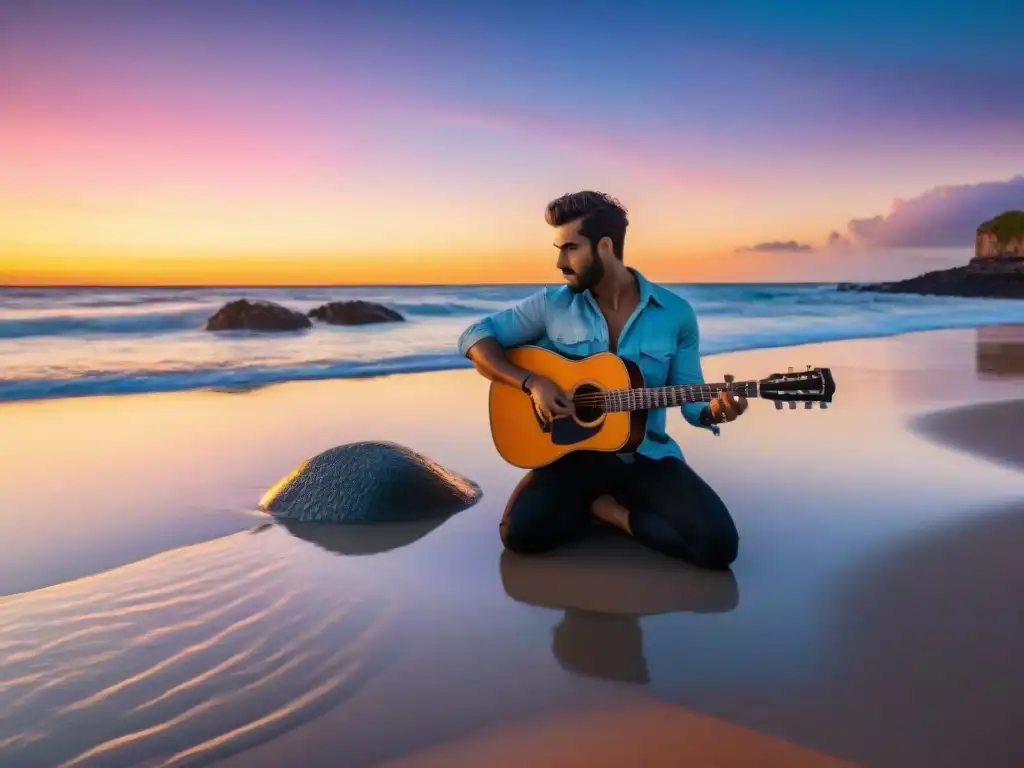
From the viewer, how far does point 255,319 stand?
1856 centimetres

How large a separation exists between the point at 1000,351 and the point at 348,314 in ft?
47.5

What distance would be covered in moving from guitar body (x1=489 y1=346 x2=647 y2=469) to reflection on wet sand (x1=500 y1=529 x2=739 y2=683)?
1.67ft

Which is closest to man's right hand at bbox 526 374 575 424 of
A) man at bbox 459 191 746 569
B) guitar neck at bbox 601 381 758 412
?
man at bbox 459 191 746 569

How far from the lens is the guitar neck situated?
358 cm

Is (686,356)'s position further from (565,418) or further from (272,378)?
(272,378)

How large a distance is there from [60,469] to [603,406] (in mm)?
3840

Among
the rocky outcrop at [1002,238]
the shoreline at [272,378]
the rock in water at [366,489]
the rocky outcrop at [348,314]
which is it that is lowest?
the rock in water at [366,489]

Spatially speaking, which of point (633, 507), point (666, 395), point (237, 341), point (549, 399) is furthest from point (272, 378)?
point (666, 395)

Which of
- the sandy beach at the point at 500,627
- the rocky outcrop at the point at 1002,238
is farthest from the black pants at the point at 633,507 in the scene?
the rocky outcrop at the point at 1002,238

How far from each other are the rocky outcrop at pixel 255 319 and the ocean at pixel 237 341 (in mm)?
427

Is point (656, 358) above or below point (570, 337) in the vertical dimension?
below

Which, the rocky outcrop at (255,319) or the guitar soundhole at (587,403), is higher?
the rocky outcrop at (255,319)

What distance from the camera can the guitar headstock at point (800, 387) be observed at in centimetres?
347

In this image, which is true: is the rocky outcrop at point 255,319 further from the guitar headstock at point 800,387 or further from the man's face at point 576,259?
the guitar headstock at point 800,387
